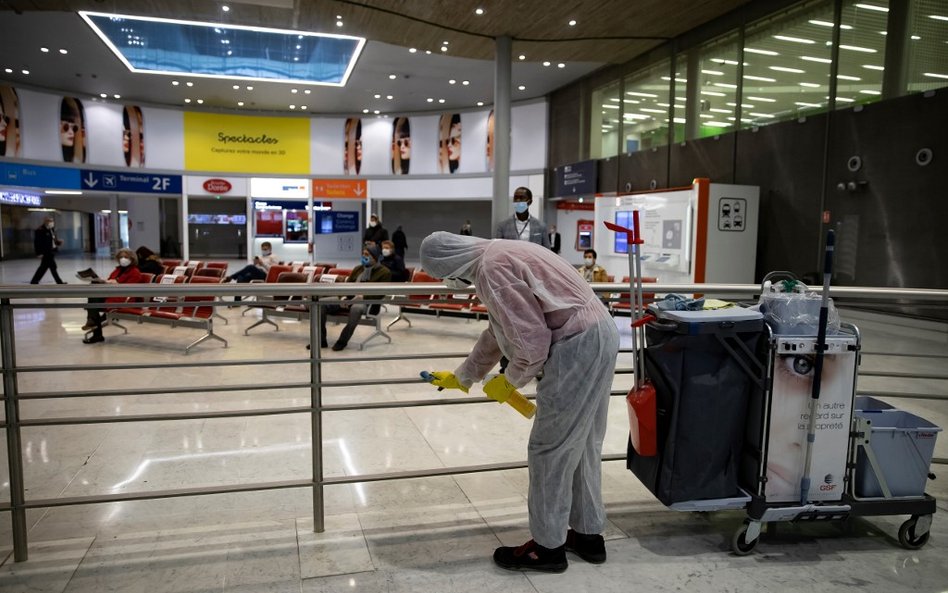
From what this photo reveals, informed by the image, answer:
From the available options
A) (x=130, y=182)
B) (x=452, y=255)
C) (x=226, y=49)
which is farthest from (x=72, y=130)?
(x=452, y=255)

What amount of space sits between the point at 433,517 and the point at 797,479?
1.71 m

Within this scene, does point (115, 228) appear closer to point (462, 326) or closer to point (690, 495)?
point (462, 326)

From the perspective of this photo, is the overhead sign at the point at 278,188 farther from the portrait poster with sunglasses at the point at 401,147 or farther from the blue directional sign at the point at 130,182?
the portrait poster with sunglasses at the point at 401,147

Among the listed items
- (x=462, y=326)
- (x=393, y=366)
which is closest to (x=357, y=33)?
(x=462, y=326)

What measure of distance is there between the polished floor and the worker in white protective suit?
36 cm

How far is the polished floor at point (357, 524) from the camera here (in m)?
2.59

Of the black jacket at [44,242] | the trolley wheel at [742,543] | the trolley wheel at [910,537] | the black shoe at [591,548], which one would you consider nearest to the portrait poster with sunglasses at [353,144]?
the black jacket at [44,242]

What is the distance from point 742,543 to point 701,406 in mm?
665

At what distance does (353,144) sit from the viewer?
2345 centimetres

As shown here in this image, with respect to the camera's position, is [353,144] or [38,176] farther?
[353,144]

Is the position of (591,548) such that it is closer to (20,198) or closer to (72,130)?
(20,198)

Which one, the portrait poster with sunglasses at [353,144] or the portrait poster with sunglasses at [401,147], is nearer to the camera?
the portrait poster with sunglasses at [401,147]

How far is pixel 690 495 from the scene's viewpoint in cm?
276

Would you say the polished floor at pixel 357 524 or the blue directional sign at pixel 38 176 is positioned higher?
the blue directional sign at pixel 38 176
